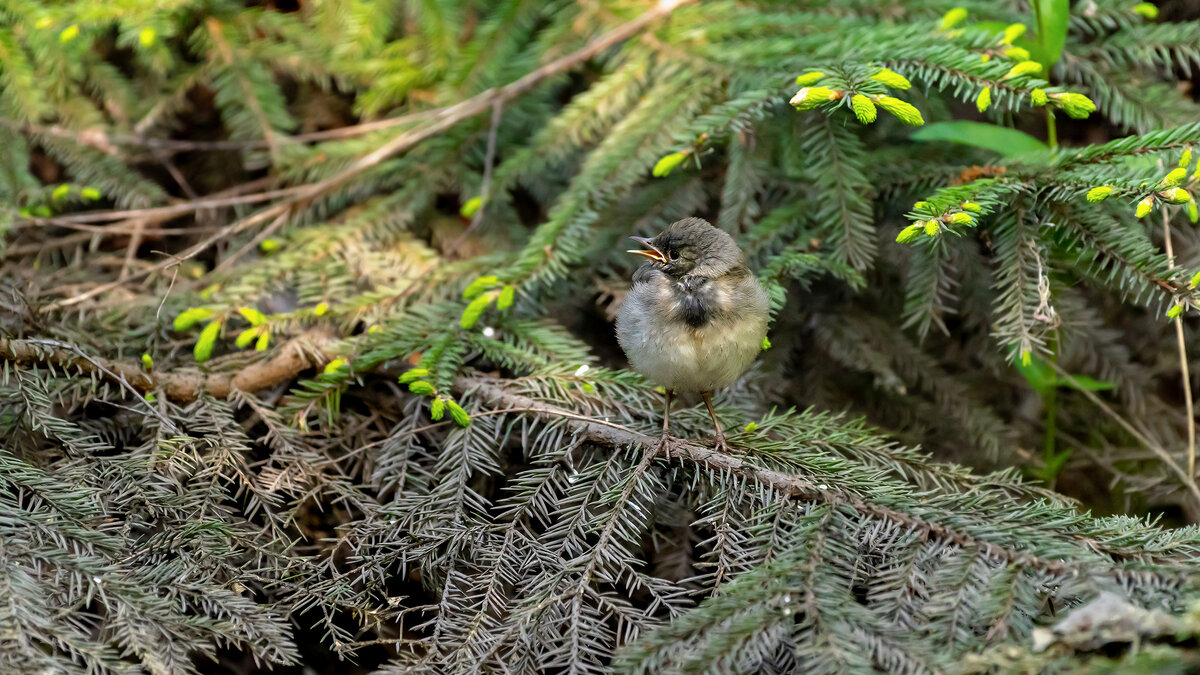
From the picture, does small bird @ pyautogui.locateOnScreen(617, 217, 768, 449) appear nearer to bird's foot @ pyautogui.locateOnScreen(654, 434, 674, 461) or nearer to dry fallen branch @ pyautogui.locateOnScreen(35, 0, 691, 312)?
bird's foot @ pyautogui.locateOnScreen(654, 434, 674, 461)

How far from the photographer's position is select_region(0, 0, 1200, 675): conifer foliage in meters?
1.87

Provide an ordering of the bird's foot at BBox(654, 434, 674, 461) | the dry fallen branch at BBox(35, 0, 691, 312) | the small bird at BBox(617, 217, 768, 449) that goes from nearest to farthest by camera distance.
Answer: the bird's foot at BBox(654, 434, 674, 461)
the small bird at BBox(617, 217, 768, 449)
the dry fallen branch at BBox(35, 0, 691, 312)

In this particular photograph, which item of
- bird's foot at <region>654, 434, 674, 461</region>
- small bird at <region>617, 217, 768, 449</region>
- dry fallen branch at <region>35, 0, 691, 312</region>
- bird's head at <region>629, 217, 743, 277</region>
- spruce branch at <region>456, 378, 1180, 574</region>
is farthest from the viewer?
dry fallen branch at <region>35, 0, 691, 312</region>

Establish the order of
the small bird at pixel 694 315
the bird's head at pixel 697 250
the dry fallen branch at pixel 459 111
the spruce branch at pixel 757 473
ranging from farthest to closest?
1. the dry fallen branch at pixel 459 111
2. the bird's head at pixel 697 250
3. the small bird at pixel 694 315
4. the spruce branch at pixel 757 473

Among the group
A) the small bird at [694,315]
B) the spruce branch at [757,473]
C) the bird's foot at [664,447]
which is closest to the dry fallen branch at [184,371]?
the spruce branch at [757,473]

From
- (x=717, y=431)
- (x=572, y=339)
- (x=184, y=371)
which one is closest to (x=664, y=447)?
(x=717, y=431)

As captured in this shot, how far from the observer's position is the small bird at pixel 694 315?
99.7 inches

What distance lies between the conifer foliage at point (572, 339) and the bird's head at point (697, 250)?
172 millimetres

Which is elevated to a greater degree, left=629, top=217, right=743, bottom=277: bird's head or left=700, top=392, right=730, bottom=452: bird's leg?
left=629, top=217, right=743, bottom=277: bird's head

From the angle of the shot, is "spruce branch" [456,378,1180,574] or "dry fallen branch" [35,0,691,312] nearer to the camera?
"spruce branch" [456,378,1180,574]

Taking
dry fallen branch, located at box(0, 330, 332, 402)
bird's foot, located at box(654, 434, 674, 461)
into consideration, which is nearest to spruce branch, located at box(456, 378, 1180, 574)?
bird's foot, located at box(654, 434, 674, 461)

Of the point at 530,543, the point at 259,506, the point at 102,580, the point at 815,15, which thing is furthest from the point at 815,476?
the point at 815,15

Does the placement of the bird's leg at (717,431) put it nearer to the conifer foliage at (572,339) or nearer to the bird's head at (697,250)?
the conifer foliage at (572,339)

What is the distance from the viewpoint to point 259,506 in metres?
2.33
